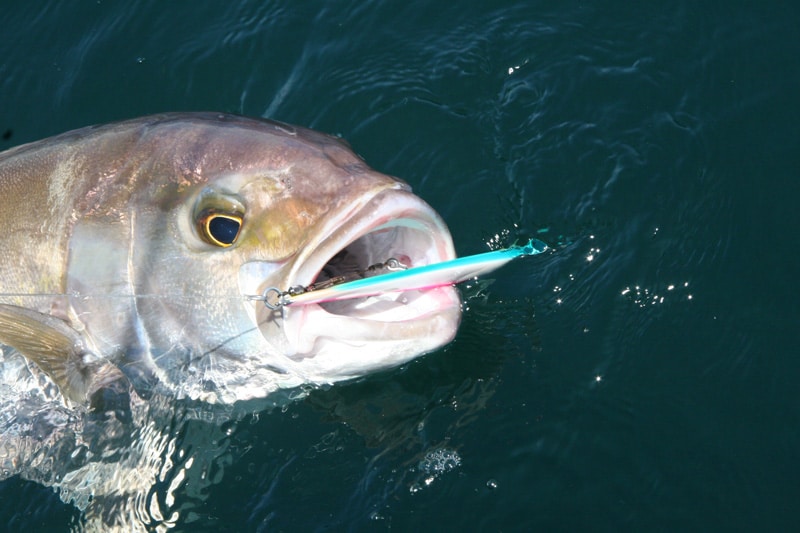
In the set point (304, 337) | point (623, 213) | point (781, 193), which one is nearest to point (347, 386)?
point (304, 337)

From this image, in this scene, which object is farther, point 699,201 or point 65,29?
point 65,29

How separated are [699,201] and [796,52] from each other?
149cm

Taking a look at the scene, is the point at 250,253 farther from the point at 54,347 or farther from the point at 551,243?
the point at 551,243

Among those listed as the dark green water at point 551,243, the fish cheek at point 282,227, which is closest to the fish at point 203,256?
the fish cheek at point 282,227

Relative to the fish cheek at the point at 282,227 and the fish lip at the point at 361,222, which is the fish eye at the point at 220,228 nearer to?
the fish cheek at the point at 282,227

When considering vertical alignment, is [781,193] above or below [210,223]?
below

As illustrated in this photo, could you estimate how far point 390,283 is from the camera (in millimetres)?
4109

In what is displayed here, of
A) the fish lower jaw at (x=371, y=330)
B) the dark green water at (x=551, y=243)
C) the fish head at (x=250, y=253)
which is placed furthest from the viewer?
the dark green water at (x=551, y=243)

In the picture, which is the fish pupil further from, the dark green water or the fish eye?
the dark green water

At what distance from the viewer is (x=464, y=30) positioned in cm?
710

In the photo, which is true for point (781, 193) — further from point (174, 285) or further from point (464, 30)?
point (174, 285)

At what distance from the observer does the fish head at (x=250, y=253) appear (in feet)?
13.7

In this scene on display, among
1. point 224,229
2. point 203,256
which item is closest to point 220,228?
point 224,229

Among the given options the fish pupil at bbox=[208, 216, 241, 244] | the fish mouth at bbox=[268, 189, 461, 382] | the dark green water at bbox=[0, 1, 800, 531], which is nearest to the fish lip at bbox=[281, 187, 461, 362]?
the fish mouth at bbox=[268, 189, 461, 382]
